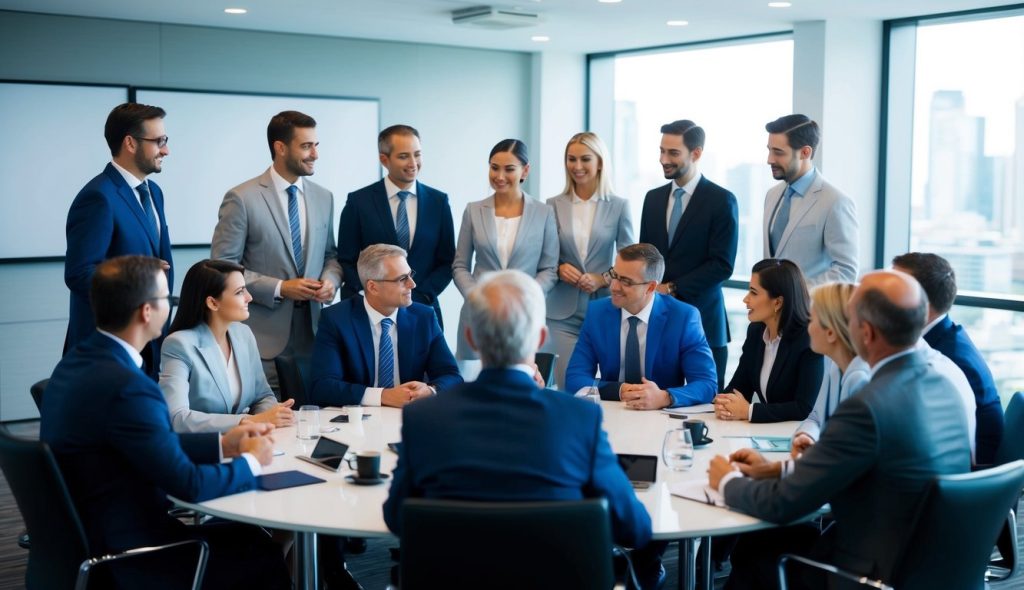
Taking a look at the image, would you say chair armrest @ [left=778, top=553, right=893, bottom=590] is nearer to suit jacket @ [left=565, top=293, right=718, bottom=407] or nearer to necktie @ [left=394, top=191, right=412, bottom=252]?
suit jacket @ [left=565, top=293, right=718, bottom=407]

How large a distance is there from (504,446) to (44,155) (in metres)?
6.10

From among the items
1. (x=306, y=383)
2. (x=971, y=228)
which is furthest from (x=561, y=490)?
(x=971, y=228)

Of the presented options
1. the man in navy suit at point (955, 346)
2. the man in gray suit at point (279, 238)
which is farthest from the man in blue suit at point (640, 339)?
the man in gray suit at point (279, 238)

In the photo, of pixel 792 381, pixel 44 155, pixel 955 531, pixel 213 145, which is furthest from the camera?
pixel 213 145

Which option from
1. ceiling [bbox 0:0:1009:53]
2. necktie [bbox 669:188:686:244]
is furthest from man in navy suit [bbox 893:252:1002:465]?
ceiling [bbox 0:0:1009:53]

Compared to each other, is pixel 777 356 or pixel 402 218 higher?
pixel 402 218

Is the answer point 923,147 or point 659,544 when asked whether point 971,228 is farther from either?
point 659,544

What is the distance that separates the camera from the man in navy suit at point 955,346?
379 centimetres

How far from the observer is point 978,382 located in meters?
3.82

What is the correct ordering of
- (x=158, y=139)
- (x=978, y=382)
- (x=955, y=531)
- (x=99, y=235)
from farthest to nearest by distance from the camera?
(x=158, y=139)
(x=99, y=235)
(x=978, y=382)
(x=955, y=531)

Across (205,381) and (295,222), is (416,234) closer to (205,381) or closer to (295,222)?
(295,222)

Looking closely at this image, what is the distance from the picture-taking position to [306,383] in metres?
4.61

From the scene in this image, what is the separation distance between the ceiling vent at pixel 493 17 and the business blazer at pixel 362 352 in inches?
131

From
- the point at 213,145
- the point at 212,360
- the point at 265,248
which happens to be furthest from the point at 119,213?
the point at 213,145
